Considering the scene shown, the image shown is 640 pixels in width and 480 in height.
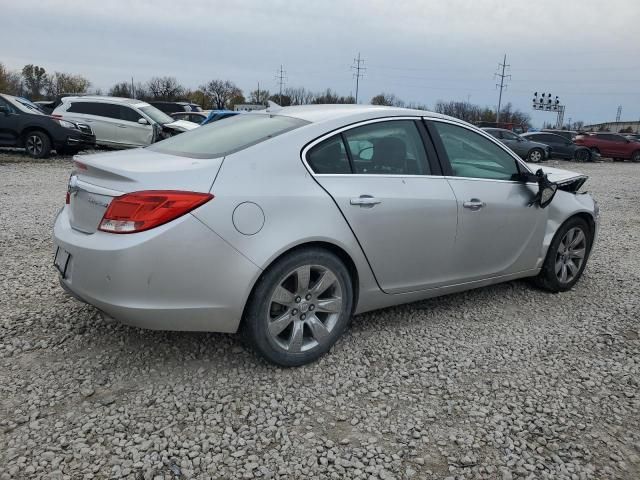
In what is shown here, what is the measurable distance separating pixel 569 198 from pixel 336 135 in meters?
2.51

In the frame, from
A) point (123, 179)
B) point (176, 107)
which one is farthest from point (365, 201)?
point (176, 107)

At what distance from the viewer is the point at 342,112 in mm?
3609

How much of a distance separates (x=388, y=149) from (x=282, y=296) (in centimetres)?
127

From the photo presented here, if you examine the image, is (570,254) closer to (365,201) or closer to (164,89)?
(365,201)

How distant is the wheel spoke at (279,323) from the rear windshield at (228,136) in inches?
38.8

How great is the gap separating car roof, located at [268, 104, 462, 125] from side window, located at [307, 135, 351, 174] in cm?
19

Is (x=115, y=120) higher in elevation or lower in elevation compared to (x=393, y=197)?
higher

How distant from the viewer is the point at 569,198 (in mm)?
4758

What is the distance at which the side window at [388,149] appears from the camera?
345 centimetres

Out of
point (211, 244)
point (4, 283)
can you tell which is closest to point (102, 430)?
point (211, 244)

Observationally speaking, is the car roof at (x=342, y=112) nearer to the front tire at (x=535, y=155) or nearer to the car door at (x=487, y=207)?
the car door at (x=487, y=207)

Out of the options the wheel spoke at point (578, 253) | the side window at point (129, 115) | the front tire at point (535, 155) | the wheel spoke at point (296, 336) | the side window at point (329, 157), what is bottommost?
the wheel spoke at point (296, 336)

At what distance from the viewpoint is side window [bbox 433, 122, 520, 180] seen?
3953mm

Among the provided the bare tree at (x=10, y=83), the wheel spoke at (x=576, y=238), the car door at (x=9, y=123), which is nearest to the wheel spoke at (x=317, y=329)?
the wheel spoke at (x=576, y=238)
